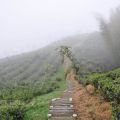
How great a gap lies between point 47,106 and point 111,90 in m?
5.41

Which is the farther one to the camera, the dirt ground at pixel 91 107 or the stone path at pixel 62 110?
the stone path at pixel 62 110

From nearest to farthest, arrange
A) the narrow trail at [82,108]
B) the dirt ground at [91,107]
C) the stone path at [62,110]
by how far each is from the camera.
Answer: the dirt ground at [91,107] → the narrow trail at [82,108] → the stone path at [62,110]

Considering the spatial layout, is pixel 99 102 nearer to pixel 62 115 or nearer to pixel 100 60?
pixel 62 115

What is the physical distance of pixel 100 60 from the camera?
5625cm

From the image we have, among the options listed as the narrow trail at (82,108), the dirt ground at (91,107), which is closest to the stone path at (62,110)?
the narrow trail at (82,108)

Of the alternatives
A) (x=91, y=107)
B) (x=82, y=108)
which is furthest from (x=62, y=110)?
(x=91, y=107)

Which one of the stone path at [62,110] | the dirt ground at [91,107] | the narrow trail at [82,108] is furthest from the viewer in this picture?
the stone path at [62,110]

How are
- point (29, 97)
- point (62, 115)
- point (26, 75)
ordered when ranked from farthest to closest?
point (26, 75), point (29, 97), point (62, 115)

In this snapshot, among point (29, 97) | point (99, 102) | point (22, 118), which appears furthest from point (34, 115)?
point (29, 97)

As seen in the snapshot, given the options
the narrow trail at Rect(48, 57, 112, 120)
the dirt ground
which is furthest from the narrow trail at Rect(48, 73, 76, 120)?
the dirt ground

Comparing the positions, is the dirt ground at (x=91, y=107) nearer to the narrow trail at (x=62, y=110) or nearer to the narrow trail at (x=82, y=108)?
the narrow trail at (x=82, y=108)

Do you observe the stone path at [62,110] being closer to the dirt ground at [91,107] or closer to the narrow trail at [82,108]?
the narrow trail at [82,108]

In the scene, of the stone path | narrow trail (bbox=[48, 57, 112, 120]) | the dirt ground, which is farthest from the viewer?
the stone path

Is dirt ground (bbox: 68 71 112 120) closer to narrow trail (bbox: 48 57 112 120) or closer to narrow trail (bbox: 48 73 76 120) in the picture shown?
narrow trail (bbox: 48 57 112 120)
